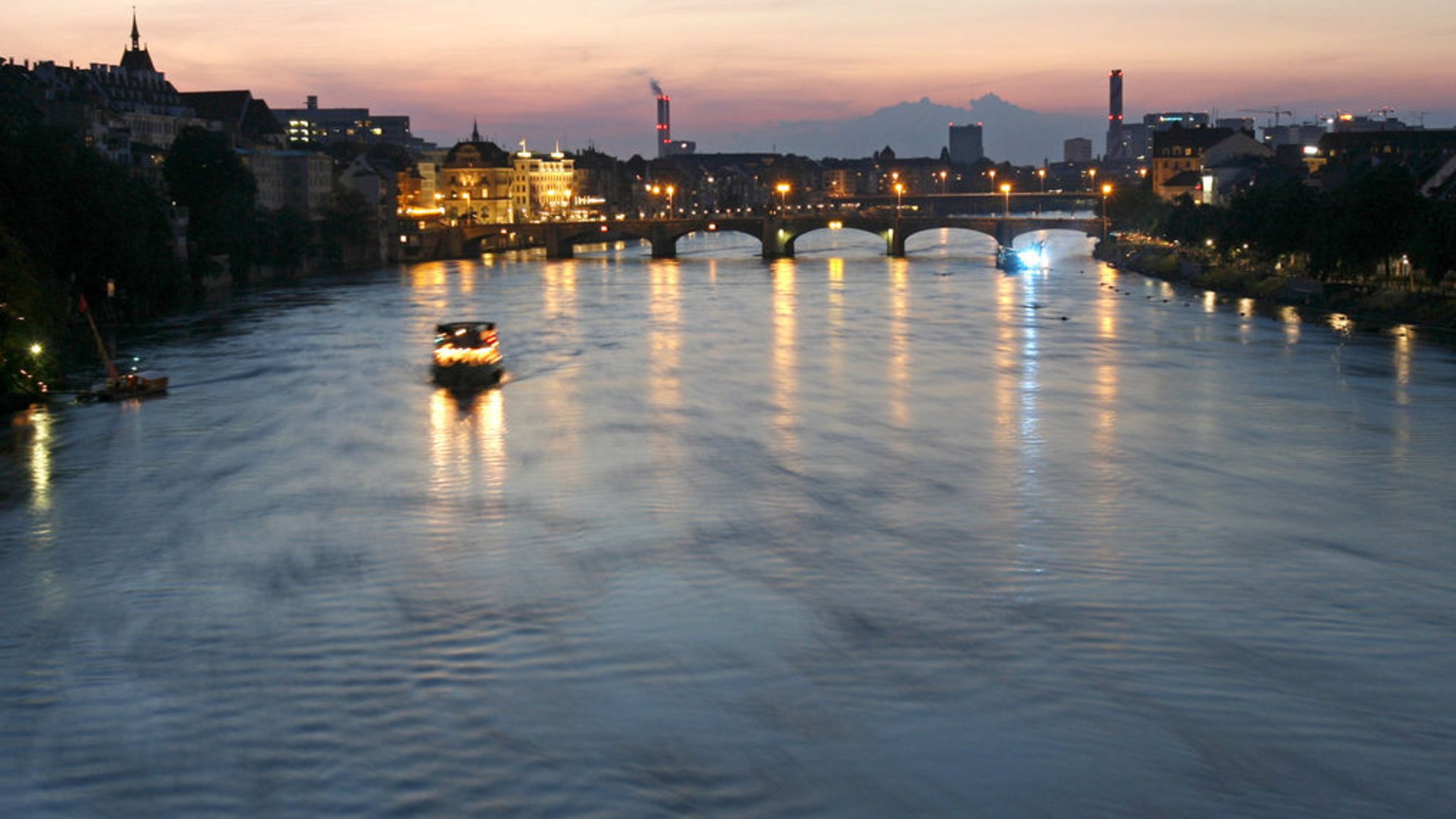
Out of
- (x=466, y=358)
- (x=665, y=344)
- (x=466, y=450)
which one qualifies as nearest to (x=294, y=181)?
(x=665, y=344)

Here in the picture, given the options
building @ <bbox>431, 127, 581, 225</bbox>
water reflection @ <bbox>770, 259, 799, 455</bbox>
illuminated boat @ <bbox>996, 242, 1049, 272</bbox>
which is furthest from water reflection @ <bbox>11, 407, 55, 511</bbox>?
building @ <bbox>431, 127, 581, 225</bbox>

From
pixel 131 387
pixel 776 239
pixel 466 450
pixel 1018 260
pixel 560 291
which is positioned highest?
pixel 776 239

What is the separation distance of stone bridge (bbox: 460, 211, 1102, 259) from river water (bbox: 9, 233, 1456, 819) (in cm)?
5056

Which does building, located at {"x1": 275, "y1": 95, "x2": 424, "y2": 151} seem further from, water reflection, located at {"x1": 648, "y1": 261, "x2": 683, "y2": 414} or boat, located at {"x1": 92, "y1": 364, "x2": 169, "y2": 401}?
boat, located at {"x1": 92, "y1": 364, "x2": 169, "y2": 401}

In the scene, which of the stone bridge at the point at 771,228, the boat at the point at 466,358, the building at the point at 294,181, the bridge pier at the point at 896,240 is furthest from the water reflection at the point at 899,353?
the building at the point at 294,181

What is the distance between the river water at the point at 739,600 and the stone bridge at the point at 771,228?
166 ft

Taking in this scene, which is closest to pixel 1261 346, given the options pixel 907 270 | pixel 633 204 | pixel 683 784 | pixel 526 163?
pixel 683 784

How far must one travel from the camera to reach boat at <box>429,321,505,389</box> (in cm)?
2711

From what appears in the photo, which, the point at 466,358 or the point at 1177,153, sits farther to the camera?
the point at 1177,153

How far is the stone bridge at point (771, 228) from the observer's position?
254 feet

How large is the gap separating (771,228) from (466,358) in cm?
5291

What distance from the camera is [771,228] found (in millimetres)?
78938

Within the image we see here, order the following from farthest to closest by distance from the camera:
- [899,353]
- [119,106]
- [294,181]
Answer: [294,181] → [119,106] → [899,353]

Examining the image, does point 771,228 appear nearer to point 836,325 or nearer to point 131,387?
point 836,325
